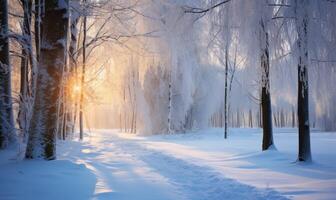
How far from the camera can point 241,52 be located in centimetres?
875

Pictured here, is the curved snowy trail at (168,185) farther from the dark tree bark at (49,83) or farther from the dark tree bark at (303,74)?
the dark tree bark at (303,74)

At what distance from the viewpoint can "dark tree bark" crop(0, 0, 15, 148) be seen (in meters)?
8.91

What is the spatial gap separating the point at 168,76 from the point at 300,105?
18.6 metres

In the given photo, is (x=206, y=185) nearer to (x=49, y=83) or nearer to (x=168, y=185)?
(x=168, y=185)

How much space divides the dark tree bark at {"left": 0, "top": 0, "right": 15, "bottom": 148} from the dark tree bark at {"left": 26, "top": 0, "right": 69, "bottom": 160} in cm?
257

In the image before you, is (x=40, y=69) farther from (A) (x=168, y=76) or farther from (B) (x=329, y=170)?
(A) (x=168, y=76)

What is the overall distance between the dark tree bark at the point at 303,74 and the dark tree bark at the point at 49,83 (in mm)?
5315

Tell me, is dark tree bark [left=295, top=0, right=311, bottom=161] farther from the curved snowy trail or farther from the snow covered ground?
→ the curved snowy trail

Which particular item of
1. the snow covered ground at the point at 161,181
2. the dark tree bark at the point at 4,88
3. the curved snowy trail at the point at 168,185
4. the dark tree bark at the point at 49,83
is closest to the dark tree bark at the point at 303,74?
the snow covered ground at the point at 161,181

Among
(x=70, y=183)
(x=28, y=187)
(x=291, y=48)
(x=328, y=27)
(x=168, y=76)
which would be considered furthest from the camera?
(x=168, y=76)

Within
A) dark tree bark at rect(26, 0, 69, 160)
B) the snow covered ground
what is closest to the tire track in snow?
the snow covered ground

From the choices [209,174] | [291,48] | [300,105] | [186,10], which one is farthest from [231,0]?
[209,174]

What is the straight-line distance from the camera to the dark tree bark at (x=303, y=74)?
23.3 ft

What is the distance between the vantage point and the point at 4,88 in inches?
365
